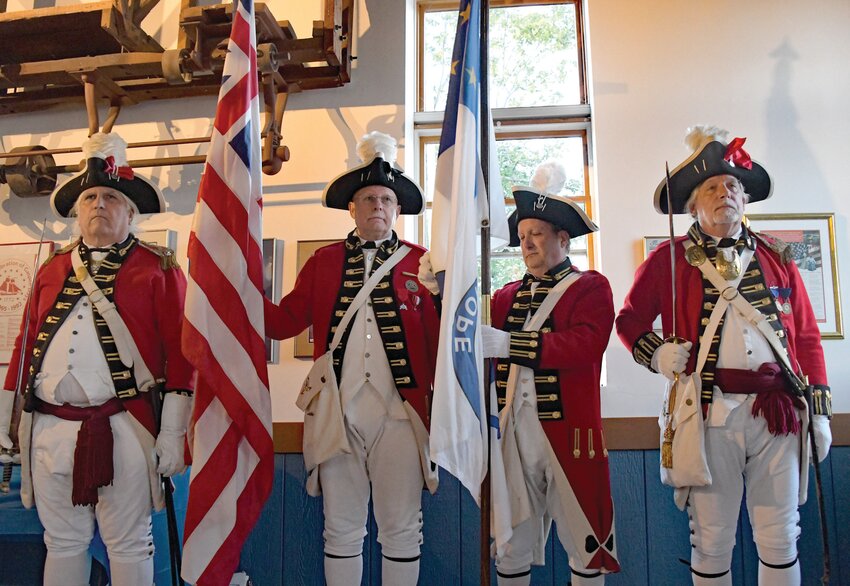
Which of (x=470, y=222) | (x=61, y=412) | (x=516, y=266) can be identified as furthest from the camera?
(x=516, y=266)

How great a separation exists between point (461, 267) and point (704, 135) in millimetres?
916

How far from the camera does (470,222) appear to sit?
1923 mm

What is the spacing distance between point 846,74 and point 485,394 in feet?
8.31

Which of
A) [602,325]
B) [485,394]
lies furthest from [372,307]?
[602,325]

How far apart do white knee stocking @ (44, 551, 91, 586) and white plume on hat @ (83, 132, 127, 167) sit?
116cm

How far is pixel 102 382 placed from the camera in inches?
83.2

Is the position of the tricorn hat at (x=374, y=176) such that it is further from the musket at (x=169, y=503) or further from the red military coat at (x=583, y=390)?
the musket at (x=169, y=503)

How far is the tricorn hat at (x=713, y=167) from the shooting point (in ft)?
7.14

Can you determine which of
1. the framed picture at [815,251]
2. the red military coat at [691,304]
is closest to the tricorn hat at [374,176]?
the red military coat at [691,304]

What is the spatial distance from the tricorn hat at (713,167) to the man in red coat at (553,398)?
12.2 inches

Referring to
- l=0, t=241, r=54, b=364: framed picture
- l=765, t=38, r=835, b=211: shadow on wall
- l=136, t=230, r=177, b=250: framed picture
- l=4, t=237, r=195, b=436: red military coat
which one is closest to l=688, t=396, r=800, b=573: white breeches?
l=4, t=237, r=195, b=436: red military coat

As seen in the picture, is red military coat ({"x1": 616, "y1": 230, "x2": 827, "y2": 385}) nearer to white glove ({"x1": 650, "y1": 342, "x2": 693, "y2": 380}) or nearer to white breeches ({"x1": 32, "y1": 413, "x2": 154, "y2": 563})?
white glove ({"x1": 650, "y1": 342, "x2": 693, "y2": 380})

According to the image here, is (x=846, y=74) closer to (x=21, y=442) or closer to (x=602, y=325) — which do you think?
(x=602, y=325)

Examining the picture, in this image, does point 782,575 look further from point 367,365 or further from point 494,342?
point 367,365
